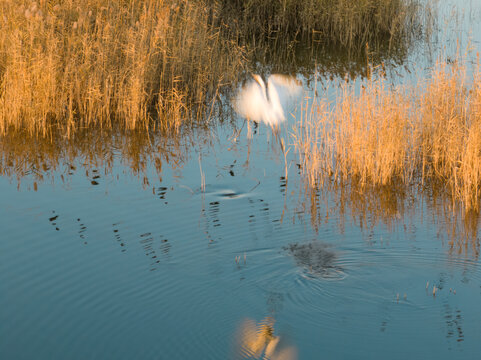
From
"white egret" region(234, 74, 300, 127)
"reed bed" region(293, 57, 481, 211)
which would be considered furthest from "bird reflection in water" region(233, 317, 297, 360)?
"white egret" region(234, 74, 300, 127)

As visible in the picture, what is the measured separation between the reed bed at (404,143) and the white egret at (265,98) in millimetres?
1666

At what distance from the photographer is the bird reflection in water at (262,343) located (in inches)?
130

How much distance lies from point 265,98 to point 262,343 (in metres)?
5.78

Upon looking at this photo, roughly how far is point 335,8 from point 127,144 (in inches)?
259

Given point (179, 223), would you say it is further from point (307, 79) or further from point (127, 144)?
point (307, 79)

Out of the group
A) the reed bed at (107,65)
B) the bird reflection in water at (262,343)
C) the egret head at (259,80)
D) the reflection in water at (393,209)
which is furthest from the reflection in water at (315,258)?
the egret head at (259,80)

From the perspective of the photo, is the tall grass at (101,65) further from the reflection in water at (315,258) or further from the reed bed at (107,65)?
the reflection in water at (315,258)

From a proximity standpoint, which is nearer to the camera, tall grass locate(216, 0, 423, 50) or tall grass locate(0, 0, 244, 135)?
tall grass locate(0, 0, 244, 135)

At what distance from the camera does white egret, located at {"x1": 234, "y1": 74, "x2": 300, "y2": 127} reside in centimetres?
792

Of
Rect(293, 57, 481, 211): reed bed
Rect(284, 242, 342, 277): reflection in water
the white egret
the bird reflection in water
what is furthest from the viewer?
the white egret

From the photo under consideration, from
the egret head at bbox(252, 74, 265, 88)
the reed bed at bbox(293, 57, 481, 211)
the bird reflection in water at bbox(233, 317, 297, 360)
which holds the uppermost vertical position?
the egret head at bbox(252, 74, 265, 88)

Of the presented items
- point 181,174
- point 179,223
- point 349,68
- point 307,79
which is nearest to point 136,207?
point 179,223

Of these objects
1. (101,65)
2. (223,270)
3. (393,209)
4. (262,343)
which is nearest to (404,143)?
(393,209)

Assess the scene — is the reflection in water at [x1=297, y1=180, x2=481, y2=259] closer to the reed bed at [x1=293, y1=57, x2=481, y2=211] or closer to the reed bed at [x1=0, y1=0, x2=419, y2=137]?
the reed bed at [x1=293, y1=57, x2=481, y2=211]
